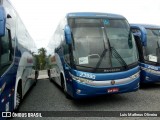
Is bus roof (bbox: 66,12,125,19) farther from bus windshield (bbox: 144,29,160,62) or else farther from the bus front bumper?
the bus front bumper

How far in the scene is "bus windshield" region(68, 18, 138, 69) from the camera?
25.4 ft

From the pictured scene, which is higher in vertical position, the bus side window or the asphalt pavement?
the bus side window

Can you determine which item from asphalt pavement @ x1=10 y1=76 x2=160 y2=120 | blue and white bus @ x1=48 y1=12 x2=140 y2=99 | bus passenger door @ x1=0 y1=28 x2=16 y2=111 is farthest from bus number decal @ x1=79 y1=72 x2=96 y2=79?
bus passenger door @ x1=0 y1=28 x2=16 y2=111

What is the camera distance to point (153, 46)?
36.7ft

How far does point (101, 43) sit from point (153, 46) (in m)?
4.03

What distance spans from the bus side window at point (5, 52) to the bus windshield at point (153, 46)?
6.53 meters

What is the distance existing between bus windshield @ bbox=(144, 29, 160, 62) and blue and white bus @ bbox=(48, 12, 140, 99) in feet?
8.82

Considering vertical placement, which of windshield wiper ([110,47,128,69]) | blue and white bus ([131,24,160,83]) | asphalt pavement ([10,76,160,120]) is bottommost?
asphalt pavement ([10,76,160,120])

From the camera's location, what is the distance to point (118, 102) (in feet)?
28.0

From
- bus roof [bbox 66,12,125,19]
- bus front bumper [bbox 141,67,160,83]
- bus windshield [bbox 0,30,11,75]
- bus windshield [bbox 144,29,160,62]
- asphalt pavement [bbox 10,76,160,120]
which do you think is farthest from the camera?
bus windshield [bbox 144,29,160,62]

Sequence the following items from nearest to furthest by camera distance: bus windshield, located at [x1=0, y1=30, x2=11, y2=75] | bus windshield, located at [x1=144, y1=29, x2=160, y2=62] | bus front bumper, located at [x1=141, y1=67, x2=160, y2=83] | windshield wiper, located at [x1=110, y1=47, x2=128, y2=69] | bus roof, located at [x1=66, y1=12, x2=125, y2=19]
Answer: bus windshield, located at [x1=0, y1=30, x2=11, y2=75] < windshield wiper, located at [x1=110, y1=47, x2=128, y2=69] < bus roof, located at [x1=66, y1=12, x2=125, y2=19] < bus front bumper, located at [x1=141, y1=67, x2=160, y2=83] < bus windshield, located at [x1=144, y1=29, x2=160, y2=62]

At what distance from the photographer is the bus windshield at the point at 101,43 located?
7746 mm

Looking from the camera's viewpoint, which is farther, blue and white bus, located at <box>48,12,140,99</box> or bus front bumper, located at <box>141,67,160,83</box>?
bus front bumper, located at <box>141,67,160,83</box>

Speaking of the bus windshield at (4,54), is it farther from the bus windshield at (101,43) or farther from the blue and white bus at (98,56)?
the bus windshield at (101,43)
